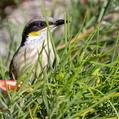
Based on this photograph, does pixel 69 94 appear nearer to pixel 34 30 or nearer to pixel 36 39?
pixel 36 39

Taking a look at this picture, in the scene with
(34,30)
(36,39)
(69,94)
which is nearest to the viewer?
(69,94)

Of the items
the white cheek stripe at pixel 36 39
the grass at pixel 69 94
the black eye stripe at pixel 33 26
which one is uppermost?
the grass at pixel 69 94

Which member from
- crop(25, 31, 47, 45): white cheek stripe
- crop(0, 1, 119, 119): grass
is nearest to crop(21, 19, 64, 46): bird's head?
crop(25, 31, 47, 45): white cheek stripe

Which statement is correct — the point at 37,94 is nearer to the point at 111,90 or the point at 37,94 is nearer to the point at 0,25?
the point at 111,90

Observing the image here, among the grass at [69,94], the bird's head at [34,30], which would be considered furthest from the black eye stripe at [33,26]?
the grass at [69,94]

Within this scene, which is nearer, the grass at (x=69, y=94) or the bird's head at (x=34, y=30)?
the grass at (x=69, y=94)

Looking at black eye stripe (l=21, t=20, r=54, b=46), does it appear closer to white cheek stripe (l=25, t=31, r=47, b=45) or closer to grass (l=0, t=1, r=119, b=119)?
white cheek stripe (l=25, t=31, r=47, b=45)

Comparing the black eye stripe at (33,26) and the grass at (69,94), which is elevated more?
the grass at (69,94)

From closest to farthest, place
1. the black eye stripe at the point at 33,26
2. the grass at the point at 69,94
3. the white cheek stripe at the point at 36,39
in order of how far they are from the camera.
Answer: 1. the grass at the point at 69,94
2. the black eye stripe at the point at 33,26
3. the white cheek stripe at the point at 36,39

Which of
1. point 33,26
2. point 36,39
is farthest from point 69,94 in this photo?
point 33,26

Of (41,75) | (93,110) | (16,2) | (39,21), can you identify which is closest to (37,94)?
(41,75)

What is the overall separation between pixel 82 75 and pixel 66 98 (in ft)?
0.58

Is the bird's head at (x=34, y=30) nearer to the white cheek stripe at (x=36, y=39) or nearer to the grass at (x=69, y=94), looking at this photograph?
the white cheek stripe at (x=36, y=39)

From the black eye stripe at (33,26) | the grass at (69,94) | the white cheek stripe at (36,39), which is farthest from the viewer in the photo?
the white cheek stripe at (36,39)
